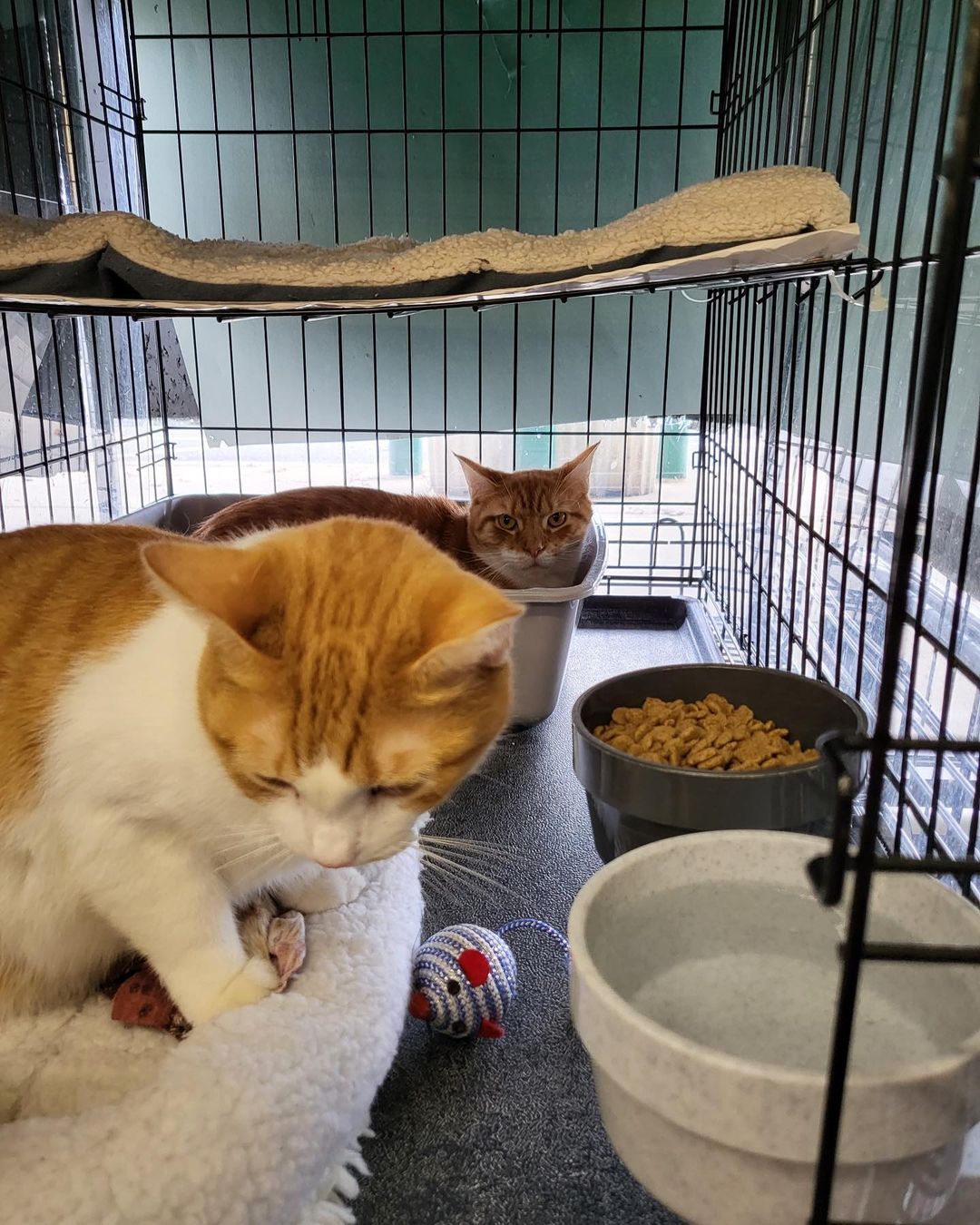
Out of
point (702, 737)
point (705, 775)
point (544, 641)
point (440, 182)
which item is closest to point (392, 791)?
point (705, 775)

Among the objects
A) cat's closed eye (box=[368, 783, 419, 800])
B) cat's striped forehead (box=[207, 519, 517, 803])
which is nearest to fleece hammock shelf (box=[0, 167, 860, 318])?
cat's striped forehead (box=[207, 519, 517, 803])

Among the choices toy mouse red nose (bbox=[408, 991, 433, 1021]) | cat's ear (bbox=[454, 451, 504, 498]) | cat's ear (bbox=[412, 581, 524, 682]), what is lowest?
toy mouse red nose (bbox=[408, 991, 433, 1021])

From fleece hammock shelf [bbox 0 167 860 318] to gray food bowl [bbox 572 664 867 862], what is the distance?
1.88 ft

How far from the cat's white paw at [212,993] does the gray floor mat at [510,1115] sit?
13 centimetres

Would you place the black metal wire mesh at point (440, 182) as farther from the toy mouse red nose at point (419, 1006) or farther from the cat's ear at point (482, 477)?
the toy mouse red nose at point (419, 1006)

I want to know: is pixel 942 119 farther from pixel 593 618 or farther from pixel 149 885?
pixel 593 618

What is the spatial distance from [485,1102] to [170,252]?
1144 millimetres

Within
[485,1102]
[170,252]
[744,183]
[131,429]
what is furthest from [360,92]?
[485,1102]

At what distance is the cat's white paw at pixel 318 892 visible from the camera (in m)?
1.07

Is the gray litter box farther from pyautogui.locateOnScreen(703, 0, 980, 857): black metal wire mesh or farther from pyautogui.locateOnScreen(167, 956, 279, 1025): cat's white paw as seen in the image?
pyautogui.locateOnScreen(167, 956, 279, 1025): cat's white paw

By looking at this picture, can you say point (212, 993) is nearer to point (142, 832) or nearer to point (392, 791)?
point (142, 832)

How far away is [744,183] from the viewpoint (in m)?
1.08

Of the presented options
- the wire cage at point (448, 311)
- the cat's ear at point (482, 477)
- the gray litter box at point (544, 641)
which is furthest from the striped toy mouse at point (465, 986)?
the cat's ear at point (482, 477)

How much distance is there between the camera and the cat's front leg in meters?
0.83
